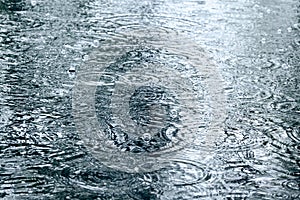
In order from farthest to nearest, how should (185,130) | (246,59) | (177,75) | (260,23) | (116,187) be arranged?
1. (260,23)
2. (246,59)
3. (177,75)
4. (185,130)
5. (116,187)

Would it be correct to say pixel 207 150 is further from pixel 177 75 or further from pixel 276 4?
pixel 276 4

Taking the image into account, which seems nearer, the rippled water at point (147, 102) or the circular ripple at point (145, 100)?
the rippled water at point (147, 102)

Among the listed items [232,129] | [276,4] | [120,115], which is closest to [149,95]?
[120,115]

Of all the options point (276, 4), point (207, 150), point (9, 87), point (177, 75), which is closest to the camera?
point (207, 150)

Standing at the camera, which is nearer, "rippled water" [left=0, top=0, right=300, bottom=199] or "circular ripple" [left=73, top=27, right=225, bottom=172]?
"rippled water" [left=0, top=0, right=300, bottom=199]

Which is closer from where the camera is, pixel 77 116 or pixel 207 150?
pixel 207 150
